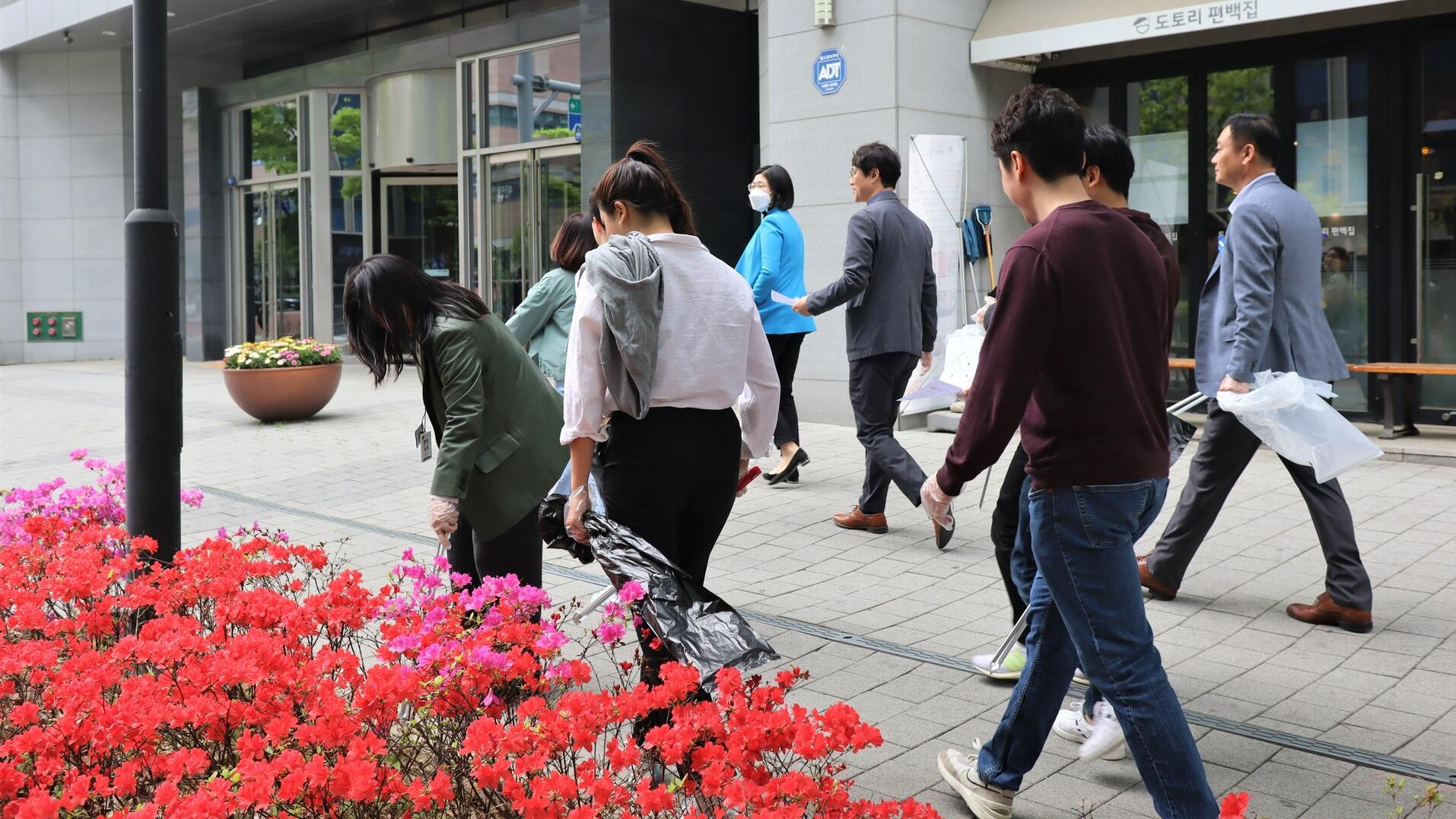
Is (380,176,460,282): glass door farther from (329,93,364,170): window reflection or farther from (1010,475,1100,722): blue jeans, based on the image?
(1010,475,1100,722): blue jeans

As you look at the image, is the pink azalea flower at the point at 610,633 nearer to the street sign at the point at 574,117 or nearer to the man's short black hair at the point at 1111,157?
the man's short black hair at the point at 1111,157

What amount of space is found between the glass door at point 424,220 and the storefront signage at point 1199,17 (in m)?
12.1

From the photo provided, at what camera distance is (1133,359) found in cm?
298

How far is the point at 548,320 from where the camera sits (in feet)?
20.5

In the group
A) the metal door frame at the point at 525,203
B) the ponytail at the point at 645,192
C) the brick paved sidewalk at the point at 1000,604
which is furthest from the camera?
the metal door frame at the point at 525,203

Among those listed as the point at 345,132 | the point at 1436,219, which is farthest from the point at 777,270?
the point at 345,132

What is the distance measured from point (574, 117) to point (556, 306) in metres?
10.8

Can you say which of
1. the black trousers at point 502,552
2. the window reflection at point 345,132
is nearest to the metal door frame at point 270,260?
the window reflection at point 345,132

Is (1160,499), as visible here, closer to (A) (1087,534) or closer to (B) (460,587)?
(A) (1087,534)

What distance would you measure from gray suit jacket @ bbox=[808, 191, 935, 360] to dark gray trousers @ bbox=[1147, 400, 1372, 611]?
6.34 ft

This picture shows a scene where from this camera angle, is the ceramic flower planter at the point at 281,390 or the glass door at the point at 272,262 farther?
the glass door at the point at 272,262

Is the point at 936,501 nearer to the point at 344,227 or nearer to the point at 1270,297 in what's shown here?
the point at 1270,297

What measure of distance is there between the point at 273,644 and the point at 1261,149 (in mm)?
4182

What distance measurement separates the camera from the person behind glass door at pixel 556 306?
601 centimetres
